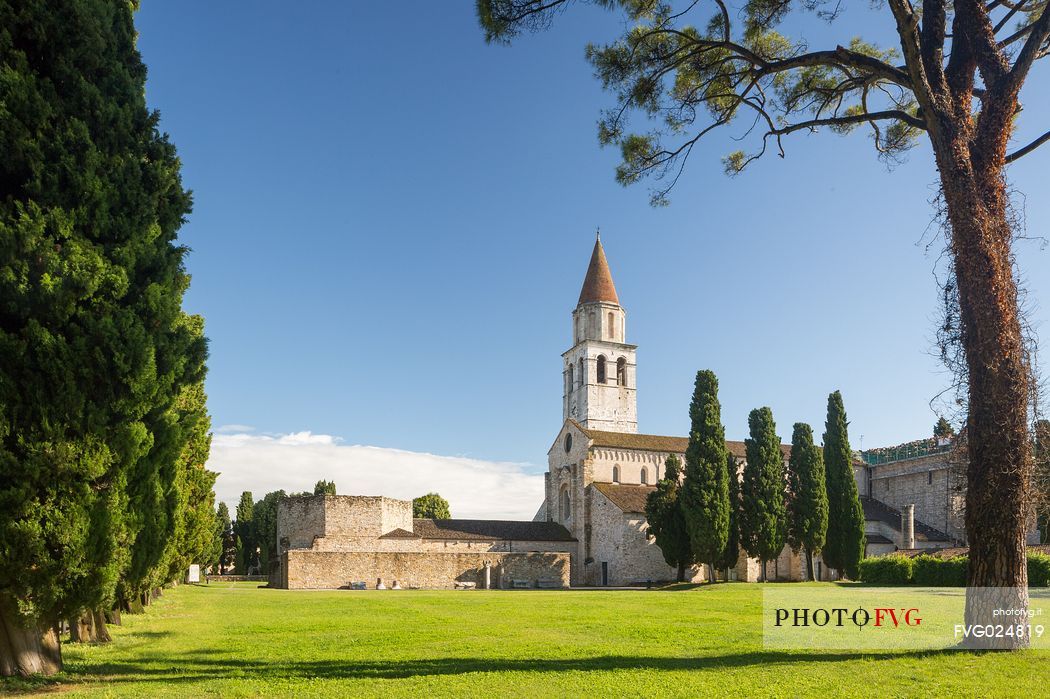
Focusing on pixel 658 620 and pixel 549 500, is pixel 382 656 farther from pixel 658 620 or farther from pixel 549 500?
pixel 549 500

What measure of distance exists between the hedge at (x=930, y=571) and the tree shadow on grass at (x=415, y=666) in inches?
897

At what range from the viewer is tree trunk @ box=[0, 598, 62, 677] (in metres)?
8.57

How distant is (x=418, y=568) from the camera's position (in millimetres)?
38531

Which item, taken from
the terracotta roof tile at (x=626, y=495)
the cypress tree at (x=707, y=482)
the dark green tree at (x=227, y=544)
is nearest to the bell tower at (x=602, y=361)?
the terracotta roof tile at (x=626, y=495)

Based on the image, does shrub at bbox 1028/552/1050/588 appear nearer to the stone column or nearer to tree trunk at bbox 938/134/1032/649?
the stone column

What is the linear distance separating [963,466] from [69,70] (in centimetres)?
1164

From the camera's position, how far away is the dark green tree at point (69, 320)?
8.30 metres

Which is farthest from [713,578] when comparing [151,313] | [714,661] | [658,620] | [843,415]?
[151,313]

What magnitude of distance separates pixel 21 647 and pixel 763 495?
108ft

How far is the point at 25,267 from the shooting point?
8.25m

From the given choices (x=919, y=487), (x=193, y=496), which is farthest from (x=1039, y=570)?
(x=193, y=496)

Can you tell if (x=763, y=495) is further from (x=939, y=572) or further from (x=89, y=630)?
(x=89, y=630)

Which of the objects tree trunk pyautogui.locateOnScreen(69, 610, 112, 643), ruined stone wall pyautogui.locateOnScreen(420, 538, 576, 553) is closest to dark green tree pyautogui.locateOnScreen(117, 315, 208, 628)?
tree trunk pyautogui.locateOnScreen(69, 610, 112, 643)

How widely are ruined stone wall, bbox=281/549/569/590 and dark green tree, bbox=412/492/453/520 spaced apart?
31.6m
